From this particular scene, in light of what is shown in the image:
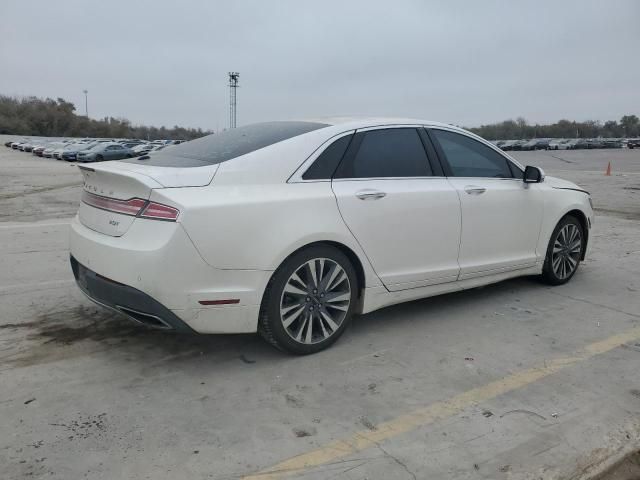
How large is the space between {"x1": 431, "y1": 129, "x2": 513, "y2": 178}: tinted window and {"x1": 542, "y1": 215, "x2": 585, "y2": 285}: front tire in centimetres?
90

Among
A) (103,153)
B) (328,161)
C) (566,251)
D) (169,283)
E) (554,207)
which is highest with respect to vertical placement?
(328,161)

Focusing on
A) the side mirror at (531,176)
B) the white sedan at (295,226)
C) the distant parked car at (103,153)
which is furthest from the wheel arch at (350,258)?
the distant parked car at (103,153)

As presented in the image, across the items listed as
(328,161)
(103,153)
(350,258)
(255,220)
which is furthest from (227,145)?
(103,153)

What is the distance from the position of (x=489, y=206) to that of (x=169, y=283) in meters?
2.79

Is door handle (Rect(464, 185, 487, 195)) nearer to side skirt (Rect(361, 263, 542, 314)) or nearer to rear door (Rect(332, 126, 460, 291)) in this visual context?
rear door (Rect(332, 126, 460, 291))

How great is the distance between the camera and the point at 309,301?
371cm

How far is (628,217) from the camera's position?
34.2ft

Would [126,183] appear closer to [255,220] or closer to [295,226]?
[255,220]

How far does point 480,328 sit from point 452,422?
1547mm

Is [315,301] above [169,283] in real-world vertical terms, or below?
below

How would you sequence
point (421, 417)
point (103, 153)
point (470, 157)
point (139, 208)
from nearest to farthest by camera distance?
point (421, 417) < point (139, 208) < point (470, 157) < point (103, 153)

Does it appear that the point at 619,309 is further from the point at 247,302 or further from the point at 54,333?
the point at 54,333

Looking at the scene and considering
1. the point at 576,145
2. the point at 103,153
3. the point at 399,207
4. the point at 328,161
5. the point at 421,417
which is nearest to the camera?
the point at 421,417

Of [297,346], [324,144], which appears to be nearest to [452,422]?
[297,346]
